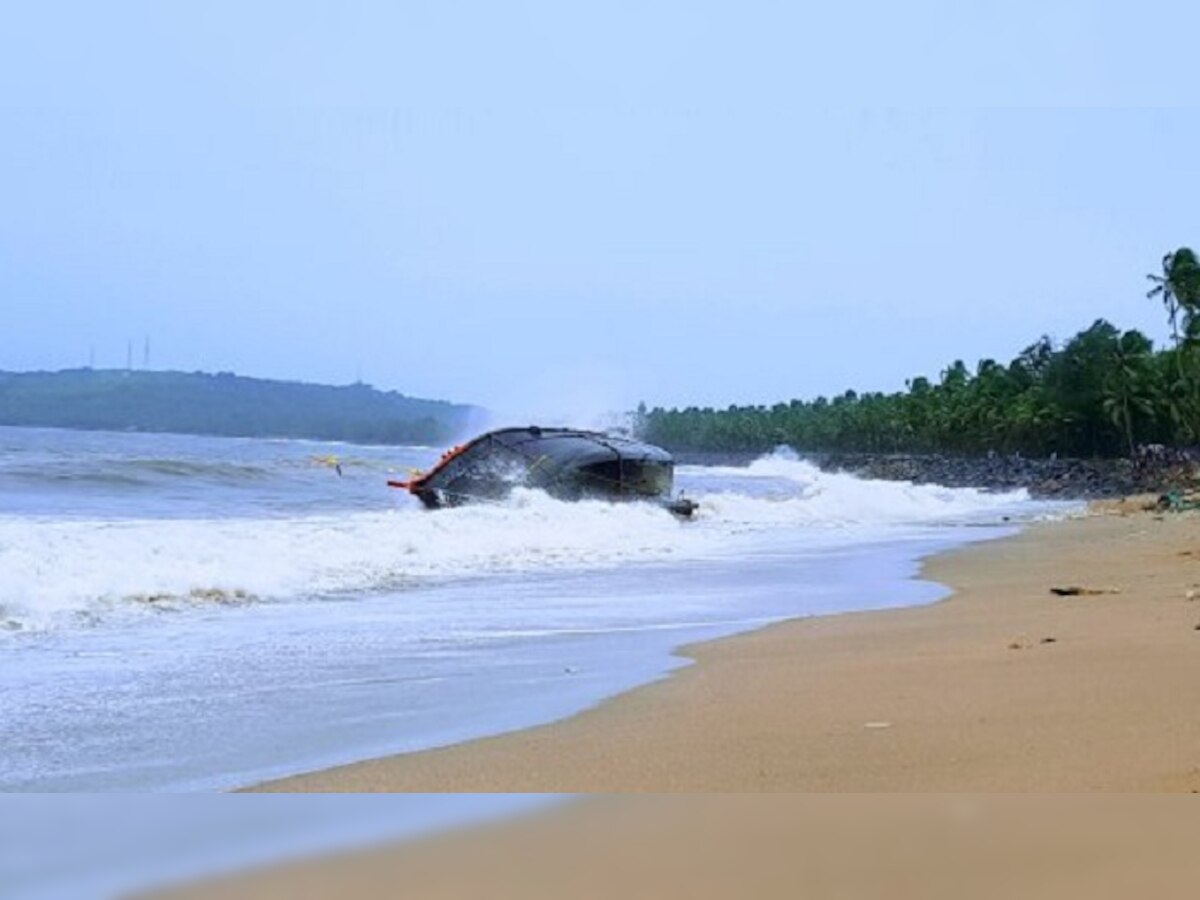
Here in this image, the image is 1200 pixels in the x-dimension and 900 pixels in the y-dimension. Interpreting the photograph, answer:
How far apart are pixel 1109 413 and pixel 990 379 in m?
29.2

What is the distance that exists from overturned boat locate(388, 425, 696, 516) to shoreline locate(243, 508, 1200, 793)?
18.7 m

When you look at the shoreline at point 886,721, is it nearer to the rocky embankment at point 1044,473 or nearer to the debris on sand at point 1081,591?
the debris on sand at point 1081,591

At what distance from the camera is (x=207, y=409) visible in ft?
584

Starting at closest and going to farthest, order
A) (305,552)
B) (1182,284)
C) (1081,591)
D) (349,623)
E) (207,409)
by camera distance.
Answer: (349,623), (1081,591), (305,552), (1182,284), (207,409)

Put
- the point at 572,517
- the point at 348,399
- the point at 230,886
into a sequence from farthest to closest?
the point at 348,399 → the point at 572,517 → the point at 230,886

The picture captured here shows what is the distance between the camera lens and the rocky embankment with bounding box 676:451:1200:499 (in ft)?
203

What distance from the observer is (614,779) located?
4.71 metres

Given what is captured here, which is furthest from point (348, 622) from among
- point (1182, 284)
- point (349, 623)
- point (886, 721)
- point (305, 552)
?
point (1182, 284)

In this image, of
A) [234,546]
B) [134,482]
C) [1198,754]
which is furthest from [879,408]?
[1198,754]

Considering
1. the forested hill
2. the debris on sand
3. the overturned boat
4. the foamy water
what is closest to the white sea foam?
the foamy water

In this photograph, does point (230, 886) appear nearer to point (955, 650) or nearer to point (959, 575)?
point (955, 650)

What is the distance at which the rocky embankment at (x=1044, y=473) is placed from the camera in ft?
203

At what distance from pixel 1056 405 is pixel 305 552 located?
288 feet

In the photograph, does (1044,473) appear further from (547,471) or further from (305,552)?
(305,552)
